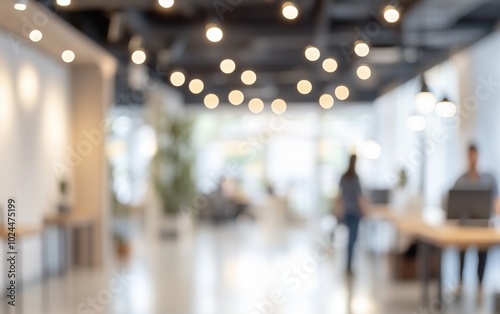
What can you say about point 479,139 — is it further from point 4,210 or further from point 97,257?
point 4,210

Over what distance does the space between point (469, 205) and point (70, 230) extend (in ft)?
21.0

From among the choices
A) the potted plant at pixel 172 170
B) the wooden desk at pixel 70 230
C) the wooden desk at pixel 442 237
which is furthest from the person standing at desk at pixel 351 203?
the potted plant at pixel 172 170

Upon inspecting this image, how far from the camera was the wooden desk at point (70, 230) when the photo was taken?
10.5m

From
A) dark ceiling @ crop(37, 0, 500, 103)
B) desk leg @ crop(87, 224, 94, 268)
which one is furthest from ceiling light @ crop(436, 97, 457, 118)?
desk leg @ crop(87, 224, 94, 268)

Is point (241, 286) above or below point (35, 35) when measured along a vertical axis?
below

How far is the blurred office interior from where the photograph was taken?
27.4ft

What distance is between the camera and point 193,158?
16.9 metres

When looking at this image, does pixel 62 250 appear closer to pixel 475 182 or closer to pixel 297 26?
pixel 297 26

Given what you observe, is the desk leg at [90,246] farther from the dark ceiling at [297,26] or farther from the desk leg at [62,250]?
the dark ceiling at [297,26]

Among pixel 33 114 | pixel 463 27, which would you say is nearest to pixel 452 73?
pixel 463 27

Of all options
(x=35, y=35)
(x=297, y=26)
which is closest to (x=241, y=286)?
(x=35, y=35)

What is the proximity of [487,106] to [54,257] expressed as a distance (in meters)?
7.18

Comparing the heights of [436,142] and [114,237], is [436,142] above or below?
above

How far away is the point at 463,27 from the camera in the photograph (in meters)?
12.0
